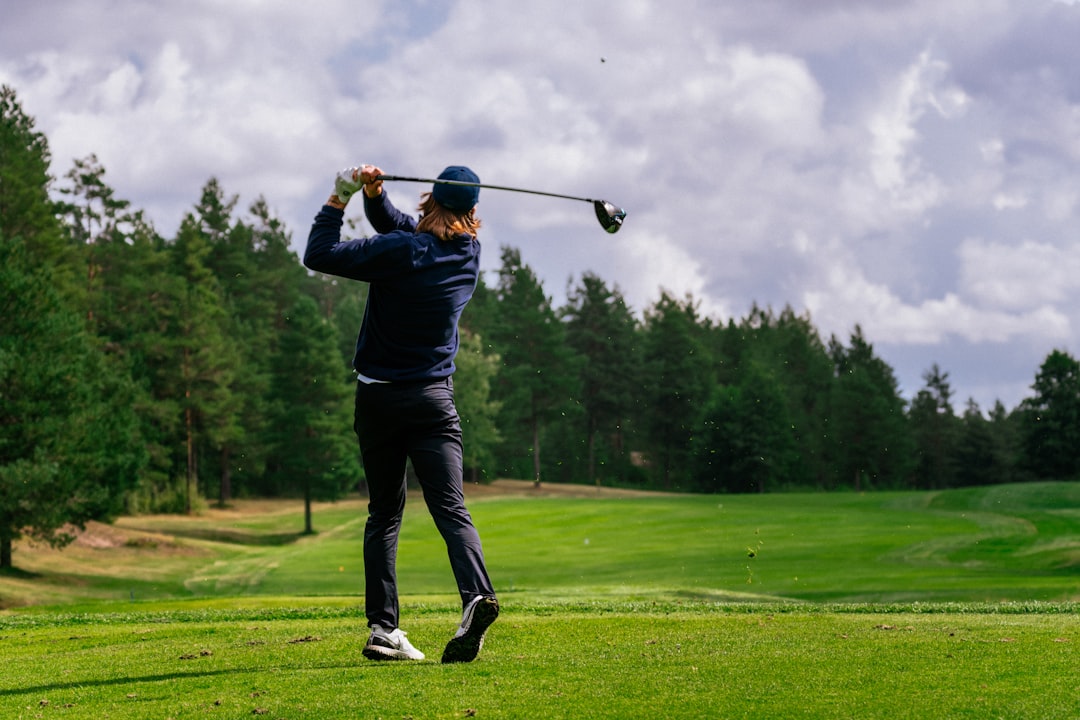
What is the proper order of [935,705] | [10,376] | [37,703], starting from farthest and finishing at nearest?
[10,376]
[37,703]
[935,705]

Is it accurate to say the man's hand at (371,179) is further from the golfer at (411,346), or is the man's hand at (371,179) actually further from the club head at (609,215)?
the club head at (609,215)

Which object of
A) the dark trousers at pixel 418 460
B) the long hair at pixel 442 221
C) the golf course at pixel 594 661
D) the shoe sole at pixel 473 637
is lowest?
the golf course at pixel 594 661

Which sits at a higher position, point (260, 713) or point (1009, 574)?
point (260, 713)

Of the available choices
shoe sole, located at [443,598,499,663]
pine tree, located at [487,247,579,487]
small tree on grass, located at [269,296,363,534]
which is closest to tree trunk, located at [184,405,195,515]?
small tree on grass, located at [269,296,363,534]

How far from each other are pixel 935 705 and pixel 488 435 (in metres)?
66.2

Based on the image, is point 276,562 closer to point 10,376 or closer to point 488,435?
point 10,376

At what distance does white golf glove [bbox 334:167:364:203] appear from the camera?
578 cm

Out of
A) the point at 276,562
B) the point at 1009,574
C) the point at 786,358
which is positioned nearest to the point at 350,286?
the point at 786,358

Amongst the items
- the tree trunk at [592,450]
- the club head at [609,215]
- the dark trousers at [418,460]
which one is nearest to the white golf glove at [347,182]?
the dark trousers at [418,460]

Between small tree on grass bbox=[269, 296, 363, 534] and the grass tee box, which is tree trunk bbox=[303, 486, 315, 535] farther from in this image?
the grass tee box

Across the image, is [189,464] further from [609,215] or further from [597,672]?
[597,672]

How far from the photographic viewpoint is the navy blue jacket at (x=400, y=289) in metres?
5.64

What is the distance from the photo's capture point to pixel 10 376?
91.1ft

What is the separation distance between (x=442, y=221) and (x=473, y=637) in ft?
7.28
